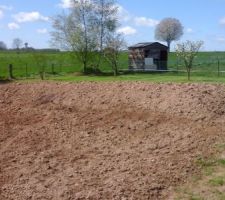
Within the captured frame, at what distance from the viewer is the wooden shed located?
41.5 meters

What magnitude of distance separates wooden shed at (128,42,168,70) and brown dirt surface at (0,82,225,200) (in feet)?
79.5

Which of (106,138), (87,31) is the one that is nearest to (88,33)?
(87,31)

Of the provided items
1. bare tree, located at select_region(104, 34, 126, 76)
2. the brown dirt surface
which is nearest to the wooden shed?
bare tree, located at select_region(104, 34, 126, 76)

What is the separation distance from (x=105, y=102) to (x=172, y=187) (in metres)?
6.51

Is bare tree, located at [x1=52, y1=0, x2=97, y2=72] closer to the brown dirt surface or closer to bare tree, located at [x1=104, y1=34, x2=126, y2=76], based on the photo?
bare tree, located at [x1=104, y1=34, x2=126, y2=76]

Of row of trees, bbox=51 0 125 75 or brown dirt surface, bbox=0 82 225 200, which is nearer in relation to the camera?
brown dirt surface, bbox=0 82 225 200

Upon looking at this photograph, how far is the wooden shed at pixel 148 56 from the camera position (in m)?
41.5

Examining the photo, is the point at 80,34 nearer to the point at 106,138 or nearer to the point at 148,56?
the point at 148,56

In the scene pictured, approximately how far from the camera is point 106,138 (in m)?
12.2

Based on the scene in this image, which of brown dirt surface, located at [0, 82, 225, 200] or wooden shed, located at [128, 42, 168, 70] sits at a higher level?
wooden shed, located at [128, 42, 168, 70]

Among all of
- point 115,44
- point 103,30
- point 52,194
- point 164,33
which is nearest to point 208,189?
point 52,194

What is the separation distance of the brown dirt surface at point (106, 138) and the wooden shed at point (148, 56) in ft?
79.5

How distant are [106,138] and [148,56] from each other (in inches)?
1197

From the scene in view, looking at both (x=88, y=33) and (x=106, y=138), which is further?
(x=88, y=33)
